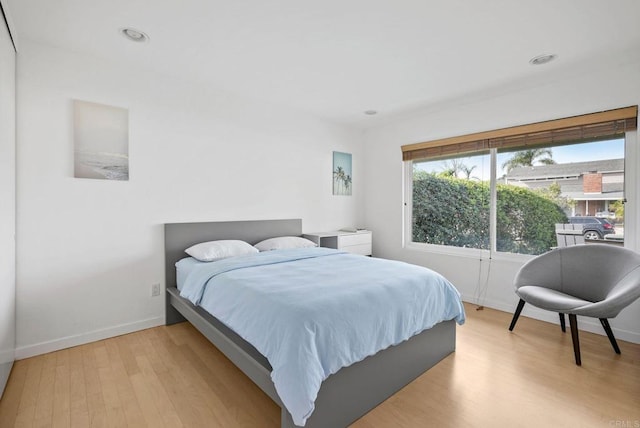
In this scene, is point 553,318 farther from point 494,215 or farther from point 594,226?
point 494,215

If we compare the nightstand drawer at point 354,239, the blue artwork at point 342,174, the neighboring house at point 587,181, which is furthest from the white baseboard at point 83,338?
the neighboring house at point 587,181

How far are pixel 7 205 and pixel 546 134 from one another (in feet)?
14.6

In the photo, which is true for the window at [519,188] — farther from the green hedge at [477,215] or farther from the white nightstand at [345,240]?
the white nightstand at [345,240]

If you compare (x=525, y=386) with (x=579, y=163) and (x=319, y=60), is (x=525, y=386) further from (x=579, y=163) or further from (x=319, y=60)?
(x=319, y=60)

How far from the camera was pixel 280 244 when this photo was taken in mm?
3402

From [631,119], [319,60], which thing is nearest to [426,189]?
[631,119]

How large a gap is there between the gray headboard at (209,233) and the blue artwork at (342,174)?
0.98 metres

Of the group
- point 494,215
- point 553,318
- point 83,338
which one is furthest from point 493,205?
point 83,338

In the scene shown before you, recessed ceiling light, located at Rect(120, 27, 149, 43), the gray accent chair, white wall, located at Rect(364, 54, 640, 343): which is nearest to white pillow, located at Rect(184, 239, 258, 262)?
recessed ceiling light, located at Rect(120, 27, 149, 43)

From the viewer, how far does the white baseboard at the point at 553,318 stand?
2617 millimetres

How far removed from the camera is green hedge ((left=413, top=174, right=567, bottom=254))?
3.21 meters

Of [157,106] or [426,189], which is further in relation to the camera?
[426,189]

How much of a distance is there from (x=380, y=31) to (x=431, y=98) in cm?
151

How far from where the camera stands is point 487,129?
3.45 meters
